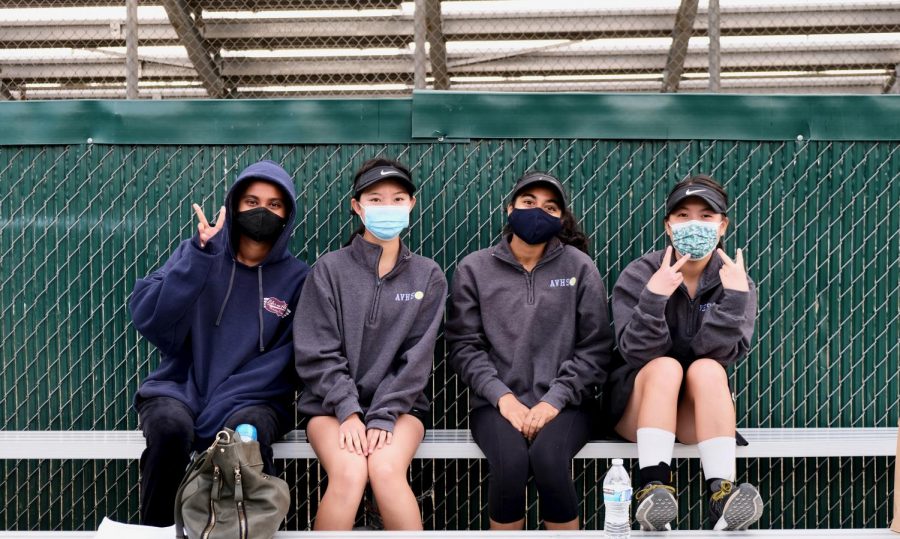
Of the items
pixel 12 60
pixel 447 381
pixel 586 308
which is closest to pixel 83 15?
pixel 12 60

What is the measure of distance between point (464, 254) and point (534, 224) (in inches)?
28.1

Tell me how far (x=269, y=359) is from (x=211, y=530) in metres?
0.92

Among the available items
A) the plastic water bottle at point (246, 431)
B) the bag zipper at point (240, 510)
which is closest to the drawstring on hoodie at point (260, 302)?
the plastic water bottle at point (246, 431)

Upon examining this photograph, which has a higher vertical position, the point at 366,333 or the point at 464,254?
the point at 464,254

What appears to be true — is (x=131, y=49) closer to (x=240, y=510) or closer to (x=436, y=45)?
(x=240, y=510)

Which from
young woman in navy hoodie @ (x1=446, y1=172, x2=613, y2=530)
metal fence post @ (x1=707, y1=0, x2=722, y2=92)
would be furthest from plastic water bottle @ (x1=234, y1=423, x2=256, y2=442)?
metal fence post @ (x1=707, y1=0, x2=722, y2=92)

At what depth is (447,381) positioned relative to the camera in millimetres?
4062

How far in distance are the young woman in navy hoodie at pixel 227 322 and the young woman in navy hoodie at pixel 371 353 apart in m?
0.15

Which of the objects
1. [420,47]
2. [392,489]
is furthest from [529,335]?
[420,47]

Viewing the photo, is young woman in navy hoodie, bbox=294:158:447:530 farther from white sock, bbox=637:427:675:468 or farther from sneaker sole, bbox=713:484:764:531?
sneaker sole, bbox=713:484:764:531

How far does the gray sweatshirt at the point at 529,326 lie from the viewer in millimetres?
3408

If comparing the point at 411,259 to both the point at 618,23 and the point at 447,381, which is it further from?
the point at 618,23

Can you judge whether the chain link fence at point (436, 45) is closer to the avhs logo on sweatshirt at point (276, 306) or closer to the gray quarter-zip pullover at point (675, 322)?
the gray quarter-zip pullover at point (675, 322)

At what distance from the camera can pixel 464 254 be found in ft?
13.4
